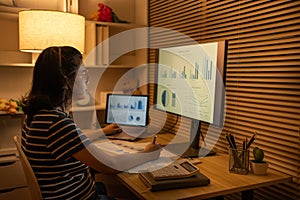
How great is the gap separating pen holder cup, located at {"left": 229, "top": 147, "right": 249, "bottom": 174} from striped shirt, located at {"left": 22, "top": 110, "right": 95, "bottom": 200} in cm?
69

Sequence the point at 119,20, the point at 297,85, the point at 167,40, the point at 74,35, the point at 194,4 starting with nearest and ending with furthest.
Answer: the point at 297,85 → the point at 74,35 → the point at 194,4 → the point at 167,40 → the point at 119,20

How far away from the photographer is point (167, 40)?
2.33 meters

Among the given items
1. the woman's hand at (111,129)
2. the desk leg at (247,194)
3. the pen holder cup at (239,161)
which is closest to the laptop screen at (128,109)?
the woman's hand at (111,129)

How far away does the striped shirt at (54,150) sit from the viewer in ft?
3.82

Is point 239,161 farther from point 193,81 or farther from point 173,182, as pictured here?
point 193,81

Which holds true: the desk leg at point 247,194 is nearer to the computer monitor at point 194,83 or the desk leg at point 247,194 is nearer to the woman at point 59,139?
the computer monitor at point 194,83

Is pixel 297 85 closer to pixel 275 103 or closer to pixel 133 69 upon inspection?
pixel 275 103

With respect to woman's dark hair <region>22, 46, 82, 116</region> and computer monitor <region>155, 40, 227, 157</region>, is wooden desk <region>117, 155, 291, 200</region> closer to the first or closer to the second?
computer monitor <region>155, 40, 227, 157</region>

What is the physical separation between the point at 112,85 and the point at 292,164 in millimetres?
1760

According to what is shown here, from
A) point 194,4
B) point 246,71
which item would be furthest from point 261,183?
point 194,4

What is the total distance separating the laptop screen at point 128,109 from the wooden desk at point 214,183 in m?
0.73

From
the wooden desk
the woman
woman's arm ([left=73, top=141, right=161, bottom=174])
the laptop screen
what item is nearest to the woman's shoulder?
the woman

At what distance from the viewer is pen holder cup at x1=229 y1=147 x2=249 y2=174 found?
1355 millimetres

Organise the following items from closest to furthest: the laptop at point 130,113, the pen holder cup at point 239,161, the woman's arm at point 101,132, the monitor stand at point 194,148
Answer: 1. the pen holder cup at point 239,161
2. the monitor stand at point 194,148
3. the woman's arm at point 101,132
4. the laptop at point 130,113
